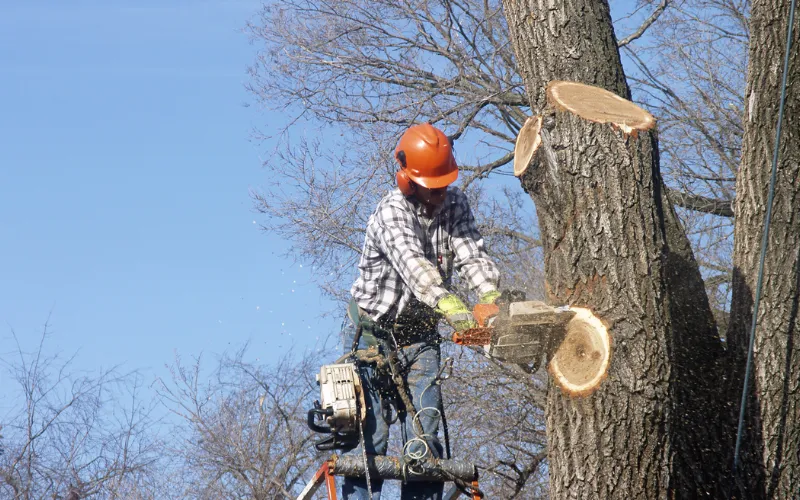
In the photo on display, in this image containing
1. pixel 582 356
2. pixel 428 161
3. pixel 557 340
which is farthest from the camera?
pixel 428 161

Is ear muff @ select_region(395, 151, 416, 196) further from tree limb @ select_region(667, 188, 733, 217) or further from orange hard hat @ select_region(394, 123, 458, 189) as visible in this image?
tree limb @ select_region(667, 188, 733, 217)

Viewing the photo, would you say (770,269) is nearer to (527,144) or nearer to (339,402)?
(527,144)

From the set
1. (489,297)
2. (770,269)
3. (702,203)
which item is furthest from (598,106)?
(702,203)

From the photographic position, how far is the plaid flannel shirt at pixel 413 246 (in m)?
5.14

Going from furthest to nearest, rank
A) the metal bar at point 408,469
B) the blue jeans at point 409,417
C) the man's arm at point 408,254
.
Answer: the blue jeans at point 409,417
the metal bar at point 408,469
the man's arm at point 408,254

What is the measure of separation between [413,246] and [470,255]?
1.34ft

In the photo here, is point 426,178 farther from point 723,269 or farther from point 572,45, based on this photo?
point 723,269

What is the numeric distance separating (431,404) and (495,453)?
5614 mm

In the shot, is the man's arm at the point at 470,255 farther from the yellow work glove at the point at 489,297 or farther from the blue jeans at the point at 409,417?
the blue jeans at the point at 409,417

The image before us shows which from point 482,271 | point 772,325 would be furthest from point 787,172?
point 482,271

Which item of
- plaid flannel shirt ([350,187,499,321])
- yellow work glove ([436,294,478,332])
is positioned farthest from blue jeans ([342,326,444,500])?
yellow work glove ([436,294,478,332])

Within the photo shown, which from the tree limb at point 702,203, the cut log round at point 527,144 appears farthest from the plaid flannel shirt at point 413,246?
the tree limb at point 702,203

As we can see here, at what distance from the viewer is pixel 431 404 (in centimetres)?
519

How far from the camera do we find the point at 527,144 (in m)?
4.64
